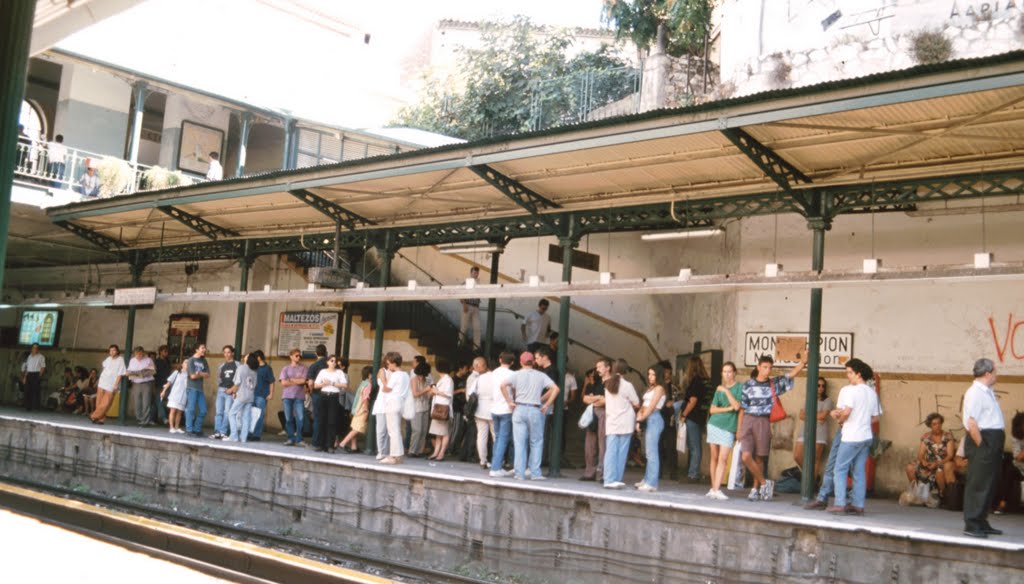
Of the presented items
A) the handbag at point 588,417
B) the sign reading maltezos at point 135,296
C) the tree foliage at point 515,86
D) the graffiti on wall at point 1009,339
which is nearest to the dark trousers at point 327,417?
the sign reading maltezos at point 135,296

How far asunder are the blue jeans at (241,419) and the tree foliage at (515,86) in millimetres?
14870

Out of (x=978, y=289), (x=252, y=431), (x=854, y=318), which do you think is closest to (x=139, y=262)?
(x=252, y=431)

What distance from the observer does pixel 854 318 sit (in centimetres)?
1295

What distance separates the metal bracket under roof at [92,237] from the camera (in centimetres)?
1939

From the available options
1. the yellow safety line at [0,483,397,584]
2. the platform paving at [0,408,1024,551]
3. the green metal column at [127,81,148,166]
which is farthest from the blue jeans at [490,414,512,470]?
the green metal column at [127,81,148,166]

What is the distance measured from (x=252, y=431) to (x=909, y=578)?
11894mm

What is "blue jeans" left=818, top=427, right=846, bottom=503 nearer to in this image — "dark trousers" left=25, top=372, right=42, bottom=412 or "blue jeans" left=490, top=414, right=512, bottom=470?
"blue jeans" left=490, top=414, right=512, bottom=470

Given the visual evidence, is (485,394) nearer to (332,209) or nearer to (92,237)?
(332,209)

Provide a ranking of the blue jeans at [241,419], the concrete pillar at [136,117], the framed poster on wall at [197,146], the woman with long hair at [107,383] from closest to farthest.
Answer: the blue jeans at [241,419], the woman with long hair at [107,383], the concrete pillar at [136,117], the framed poster on wall at [197,146]

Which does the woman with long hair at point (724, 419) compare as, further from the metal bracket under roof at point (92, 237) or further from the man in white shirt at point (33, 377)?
the man in white shirt at point (33, 377)

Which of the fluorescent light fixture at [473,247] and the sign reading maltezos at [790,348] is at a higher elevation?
the fluorescent light fixture at [473,247]

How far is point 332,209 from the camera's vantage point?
15.3 metres

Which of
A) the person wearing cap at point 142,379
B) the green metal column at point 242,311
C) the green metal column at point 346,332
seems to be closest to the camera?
the green metal column at point 242,311

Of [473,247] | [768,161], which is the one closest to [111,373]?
[473,247]
